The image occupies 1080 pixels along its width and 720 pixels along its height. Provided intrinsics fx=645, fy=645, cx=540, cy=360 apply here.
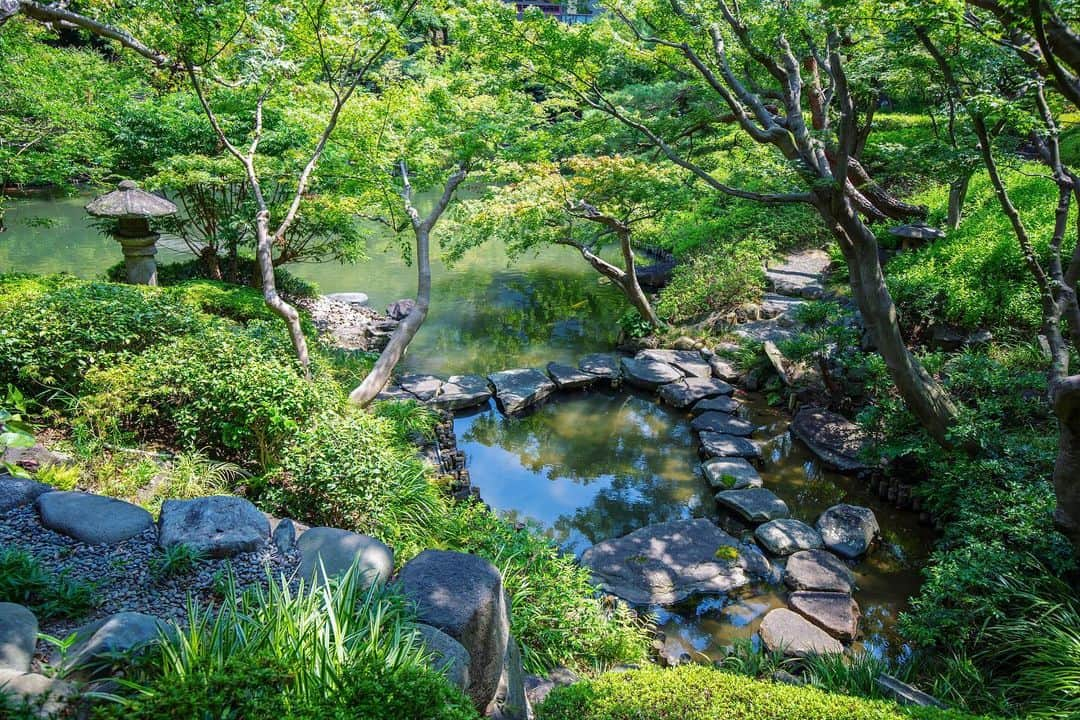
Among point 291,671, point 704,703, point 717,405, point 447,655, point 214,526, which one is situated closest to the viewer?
point 291,671

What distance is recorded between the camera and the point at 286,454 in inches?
193

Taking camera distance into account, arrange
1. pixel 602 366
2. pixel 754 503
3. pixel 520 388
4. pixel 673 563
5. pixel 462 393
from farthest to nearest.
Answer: pixel 602 366 → pixel 520 388 → pixel 462 393 → pixel 754 503 → pixel 673 563

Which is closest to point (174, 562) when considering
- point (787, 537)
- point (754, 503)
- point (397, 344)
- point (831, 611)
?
point (397, 344)

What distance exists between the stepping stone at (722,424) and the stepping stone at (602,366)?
6.00 feet

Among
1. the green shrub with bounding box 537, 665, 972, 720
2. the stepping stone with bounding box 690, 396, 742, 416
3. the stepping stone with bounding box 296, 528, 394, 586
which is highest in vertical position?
the stepping stone with bounding box 296, 528, 394, 586

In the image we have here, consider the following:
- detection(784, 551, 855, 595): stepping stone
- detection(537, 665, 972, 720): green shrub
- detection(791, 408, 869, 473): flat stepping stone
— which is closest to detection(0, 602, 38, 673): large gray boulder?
detection(537, 665, 972, 720): green shrub

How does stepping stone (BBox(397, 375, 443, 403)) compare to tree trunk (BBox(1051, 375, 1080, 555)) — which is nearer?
tree trunk (BBox(1051, 375, 1080, 555))

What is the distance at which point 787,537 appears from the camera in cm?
609

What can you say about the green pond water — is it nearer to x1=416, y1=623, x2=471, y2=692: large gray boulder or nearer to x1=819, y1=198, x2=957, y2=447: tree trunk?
x1=819, y1=198, x2=957, y2=447: tree trunk

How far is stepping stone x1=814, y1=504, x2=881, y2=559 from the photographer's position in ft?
19.7

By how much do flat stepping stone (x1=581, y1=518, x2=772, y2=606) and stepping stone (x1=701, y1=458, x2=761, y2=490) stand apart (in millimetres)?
927

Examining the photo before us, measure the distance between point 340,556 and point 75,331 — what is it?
12.6ft

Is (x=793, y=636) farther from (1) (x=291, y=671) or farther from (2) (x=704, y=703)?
(1) (x=291, y=671)

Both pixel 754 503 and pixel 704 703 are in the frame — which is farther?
pixel 754 503
